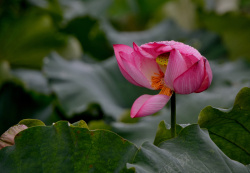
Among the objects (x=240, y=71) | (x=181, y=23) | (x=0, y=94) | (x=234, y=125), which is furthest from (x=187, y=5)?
(x=234, y=125)

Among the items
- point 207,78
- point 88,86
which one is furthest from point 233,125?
point 88,86

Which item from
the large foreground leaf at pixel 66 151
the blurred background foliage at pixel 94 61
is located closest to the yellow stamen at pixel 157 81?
the large foreground leaf at pixel 66 151

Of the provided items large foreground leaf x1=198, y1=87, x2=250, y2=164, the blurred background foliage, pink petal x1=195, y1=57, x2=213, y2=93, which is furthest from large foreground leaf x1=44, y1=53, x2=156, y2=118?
pink petal x1=195, y1=57, x2=213, y2=93

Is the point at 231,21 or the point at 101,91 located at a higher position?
the point at 231,21

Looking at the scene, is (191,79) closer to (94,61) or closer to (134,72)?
(134,72)

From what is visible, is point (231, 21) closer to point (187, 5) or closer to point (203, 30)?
point (203, 30)

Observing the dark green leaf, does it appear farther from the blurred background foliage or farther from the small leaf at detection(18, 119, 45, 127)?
the small leaf at detection(18, 119, 45, 127)
